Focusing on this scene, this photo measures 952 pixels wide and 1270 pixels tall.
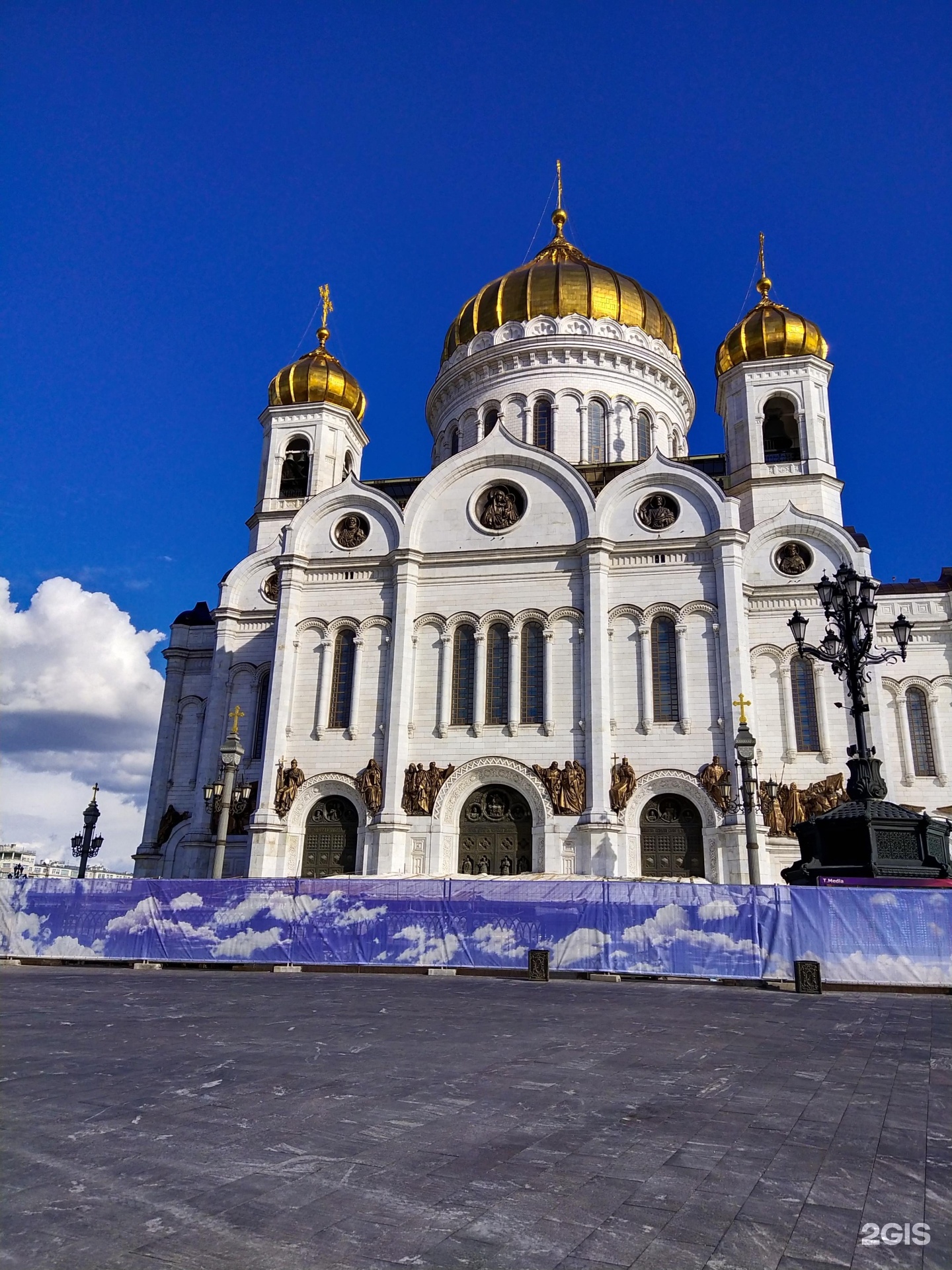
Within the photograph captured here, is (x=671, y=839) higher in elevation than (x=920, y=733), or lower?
lower

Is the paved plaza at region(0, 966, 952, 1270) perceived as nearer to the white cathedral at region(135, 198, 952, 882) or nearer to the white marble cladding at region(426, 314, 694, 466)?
the white cathedral at region(135, 198, 952, 882)

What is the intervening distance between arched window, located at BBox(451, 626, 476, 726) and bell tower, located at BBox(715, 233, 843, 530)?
1054cm

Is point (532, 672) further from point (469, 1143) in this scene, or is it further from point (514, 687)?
point (469, 1143)

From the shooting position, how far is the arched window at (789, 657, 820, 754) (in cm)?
2570

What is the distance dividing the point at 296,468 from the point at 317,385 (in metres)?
3.33

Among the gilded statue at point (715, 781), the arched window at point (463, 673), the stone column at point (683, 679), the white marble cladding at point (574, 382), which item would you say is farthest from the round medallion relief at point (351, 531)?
the gilded statue at point (715, 781)

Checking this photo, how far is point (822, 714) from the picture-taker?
25.8 metres

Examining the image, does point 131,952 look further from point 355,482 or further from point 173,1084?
point 355,482

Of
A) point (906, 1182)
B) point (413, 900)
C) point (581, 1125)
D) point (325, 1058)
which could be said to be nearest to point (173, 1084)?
point (325, 1058)

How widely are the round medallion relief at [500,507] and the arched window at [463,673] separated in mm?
3621

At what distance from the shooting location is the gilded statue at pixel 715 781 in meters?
24.2

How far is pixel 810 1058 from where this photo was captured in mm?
7488

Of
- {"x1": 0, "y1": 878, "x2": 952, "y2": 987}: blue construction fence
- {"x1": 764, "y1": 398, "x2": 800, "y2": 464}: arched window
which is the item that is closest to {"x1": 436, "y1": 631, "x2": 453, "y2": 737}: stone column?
{"x1": 0, "y1": 878, "x2": 952, "y2": 987}: blue construction fence

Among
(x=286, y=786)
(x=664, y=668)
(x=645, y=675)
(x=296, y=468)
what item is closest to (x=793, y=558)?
(x=664, y=668)
